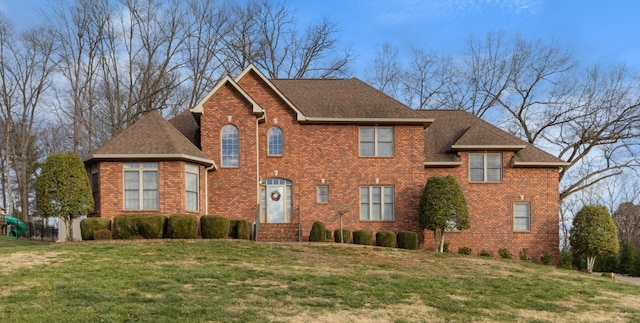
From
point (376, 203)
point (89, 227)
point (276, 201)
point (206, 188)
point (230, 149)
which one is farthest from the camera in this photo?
point (376, 203)

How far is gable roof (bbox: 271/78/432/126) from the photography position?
27531 mm

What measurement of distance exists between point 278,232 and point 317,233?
1899mm

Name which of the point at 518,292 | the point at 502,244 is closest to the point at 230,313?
the point at 518,292

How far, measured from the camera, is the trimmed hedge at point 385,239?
83.9 ft

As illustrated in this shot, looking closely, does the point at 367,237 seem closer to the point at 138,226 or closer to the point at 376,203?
the point at 376,203

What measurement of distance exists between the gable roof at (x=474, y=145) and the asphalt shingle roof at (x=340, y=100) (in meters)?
2.33

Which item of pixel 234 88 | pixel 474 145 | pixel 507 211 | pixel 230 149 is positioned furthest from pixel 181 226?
pixel 507 211

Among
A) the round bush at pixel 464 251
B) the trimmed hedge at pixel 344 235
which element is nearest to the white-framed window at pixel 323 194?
the trimmed hedge at pixel 344 235

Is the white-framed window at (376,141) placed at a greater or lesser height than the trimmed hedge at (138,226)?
greater

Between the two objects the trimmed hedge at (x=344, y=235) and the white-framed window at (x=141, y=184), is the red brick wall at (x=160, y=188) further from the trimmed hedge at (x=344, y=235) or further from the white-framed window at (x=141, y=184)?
the trimmed hedge at (x=344, y=235)

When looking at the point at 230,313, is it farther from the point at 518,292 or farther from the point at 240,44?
the point at 240,44

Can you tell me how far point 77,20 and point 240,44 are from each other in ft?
34.4

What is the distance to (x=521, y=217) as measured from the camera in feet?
95.3

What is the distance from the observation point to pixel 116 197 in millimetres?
24234
